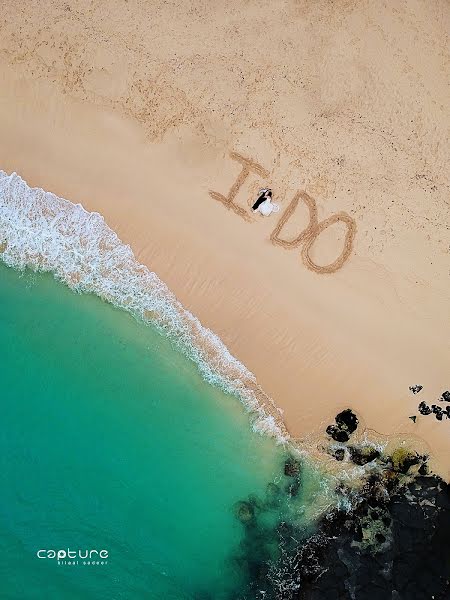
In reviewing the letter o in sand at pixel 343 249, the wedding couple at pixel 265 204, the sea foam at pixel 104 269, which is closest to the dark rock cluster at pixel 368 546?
the sea foam at pixel 104 269

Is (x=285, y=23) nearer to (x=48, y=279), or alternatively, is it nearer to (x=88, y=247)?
(x=88, y=247)

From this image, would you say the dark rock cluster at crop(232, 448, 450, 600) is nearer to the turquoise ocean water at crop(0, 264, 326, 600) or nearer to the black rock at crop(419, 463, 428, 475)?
the black rock at crop(419, 463, 428, 475)

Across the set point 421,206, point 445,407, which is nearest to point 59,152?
point 421,206

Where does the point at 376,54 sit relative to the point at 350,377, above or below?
above

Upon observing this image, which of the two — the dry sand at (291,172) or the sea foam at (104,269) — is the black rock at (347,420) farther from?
the sea foam at (104,269)

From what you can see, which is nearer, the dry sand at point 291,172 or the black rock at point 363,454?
the dry sand at point 291,172

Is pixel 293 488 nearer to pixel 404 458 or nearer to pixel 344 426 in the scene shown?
pixel 344 426
